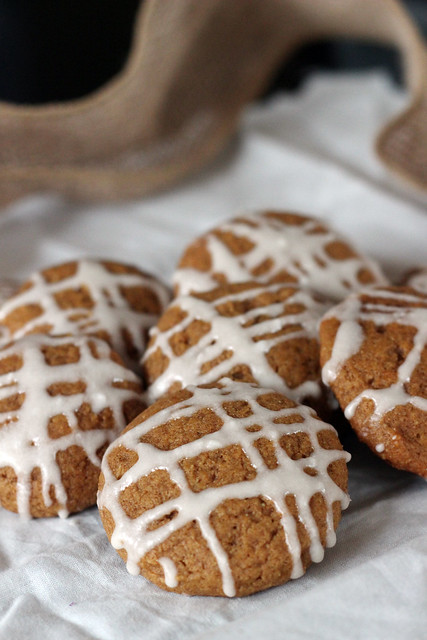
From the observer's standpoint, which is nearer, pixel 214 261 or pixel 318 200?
pixel 214 261

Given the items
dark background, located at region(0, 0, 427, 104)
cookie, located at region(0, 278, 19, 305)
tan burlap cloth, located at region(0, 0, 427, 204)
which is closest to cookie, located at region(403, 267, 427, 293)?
tan burlap cloth, located at region(0, 0, 427, 204)

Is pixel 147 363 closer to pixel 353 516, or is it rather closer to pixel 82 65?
pixel 353 516

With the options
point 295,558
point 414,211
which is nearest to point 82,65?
point 414,211

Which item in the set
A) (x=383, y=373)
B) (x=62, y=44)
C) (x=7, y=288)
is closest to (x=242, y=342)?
(x=383, y=373)

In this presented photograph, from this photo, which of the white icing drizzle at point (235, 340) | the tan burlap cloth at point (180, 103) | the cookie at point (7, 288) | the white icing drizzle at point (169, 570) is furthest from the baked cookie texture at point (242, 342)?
the tan burlap cloth at point (180, 103)

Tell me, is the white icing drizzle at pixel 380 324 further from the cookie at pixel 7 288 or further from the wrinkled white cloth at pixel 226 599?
the cookie at pixel 7 288

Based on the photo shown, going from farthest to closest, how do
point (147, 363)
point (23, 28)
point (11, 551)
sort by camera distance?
point (23, 28) → point (147, 363) → point (11, 551)

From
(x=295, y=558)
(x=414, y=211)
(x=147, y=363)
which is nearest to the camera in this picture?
(x=295, y=558)

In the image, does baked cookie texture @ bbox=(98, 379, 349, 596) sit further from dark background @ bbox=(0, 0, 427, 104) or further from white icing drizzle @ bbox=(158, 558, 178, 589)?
dark background @ bbox=(0, 0, 427, 104)
